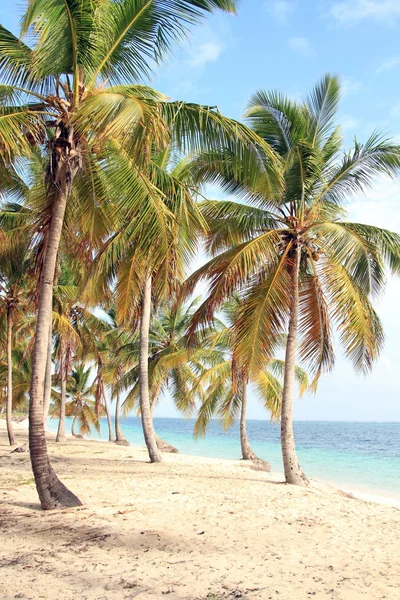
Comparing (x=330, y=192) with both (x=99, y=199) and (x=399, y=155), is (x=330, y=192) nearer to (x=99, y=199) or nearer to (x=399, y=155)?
(x=399, y=155)

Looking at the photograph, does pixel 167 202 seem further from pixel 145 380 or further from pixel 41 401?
pixel 145 380

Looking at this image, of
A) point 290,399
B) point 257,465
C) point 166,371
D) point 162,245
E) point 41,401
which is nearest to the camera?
point 41,401

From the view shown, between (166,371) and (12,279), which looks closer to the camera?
(12,279)

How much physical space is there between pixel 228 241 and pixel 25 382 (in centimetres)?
2723

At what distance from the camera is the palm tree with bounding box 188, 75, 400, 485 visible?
432 inches

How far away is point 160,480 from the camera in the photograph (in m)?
11.1

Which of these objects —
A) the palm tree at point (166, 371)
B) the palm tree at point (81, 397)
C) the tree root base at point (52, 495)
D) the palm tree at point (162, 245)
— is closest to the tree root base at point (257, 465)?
the palm tree at point (166, 371)

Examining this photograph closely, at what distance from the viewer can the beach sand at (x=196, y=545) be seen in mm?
4805

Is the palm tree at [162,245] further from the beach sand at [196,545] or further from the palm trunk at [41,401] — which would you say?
the beach sand at [196,545]

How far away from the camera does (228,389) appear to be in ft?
69.9

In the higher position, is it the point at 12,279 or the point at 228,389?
the point at 12,279

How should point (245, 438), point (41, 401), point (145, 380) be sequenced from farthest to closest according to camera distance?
point (245, 438), point (145, 380), point (41, 401)

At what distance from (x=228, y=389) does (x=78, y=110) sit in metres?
15.3

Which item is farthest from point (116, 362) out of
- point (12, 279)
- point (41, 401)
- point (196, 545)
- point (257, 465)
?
point (196, 545)
